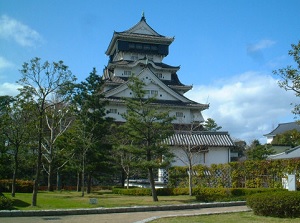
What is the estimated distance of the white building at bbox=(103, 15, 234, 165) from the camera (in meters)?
41.7

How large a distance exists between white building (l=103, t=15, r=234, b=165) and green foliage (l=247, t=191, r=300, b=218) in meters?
24.2

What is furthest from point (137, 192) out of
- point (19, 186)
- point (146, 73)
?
point (146, 73)

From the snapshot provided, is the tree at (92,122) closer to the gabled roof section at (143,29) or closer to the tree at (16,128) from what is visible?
the tree at (16,128)

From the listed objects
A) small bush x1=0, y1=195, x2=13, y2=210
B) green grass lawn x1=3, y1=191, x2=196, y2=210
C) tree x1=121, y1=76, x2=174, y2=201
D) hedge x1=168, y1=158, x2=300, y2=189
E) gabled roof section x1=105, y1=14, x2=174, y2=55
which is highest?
gabled roof section x1=105, y1=14, x2=174, y2=55

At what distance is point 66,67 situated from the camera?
15.9 m

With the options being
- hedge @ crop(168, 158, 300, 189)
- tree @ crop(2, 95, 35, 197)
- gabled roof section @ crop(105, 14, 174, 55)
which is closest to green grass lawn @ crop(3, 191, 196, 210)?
hedge @ crop(168, 158, 300, 189)

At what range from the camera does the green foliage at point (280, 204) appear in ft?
35.8

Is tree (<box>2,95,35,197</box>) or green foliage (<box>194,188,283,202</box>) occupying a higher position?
tree (<box>2,95,35,197</box>)

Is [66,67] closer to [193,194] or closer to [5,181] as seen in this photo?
[193,194]

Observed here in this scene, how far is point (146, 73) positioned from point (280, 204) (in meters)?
33.4

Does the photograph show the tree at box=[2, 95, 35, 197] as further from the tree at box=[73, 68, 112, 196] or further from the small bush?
the small bush

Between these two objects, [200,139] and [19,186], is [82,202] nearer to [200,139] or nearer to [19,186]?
[200,139]

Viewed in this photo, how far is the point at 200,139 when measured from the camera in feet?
83.3

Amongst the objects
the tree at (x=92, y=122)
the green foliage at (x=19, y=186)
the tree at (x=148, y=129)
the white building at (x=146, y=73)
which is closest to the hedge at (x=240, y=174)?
the tree at (x=148, y=129)
